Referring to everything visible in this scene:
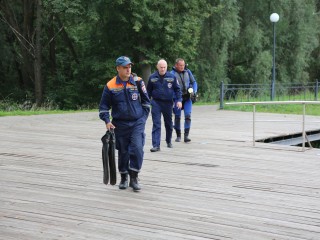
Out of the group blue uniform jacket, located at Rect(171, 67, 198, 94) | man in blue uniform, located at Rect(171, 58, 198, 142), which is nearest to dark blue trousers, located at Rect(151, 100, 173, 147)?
man in blue uniform, located at Rect(171, 58, 198, 142)

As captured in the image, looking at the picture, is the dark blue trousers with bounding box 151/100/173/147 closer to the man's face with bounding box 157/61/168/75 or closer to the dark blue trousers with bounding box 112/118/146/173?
the man's face with bounding box 157/61/168/75

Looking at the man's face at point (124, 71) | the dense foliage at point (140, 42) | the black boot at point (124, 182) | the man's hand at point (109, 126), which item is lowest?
the black boot at point (124, 182)

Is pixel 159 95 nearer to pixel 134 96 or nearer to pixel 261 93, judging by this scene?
pixel 134 96

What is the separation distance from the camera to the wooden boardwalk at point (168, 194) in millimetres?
5293

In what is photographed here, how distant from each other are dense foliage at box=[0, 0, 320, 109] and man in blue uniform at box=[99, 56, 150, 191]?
19.7 metres

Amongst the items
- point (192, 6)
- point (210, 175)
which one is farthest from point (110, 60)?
point (210, 175)

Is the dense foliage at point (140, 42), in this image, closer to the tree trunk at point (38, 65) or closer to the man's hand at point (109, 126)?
the tree trunk at point (38, 65)

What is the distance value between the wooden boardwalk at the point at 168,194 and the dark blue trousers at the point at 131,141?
0.38m

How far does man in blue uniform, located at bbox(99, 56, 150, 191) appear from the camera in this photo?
7141 millimetres

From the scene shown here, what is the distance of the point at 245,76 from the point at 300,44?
4.10 metres

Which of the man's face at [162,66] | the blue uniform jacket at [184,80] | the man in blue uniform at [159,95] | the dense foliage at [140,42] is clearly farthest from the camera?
the dense foliage at [140,42]

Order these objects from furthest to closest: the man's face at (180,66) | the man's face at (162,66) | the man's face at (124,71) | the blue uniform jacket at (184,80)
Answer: the blue uniform jacket at (184,80), the man's face at (180,66), the man's face at (162,66), the man's face at (124,71)

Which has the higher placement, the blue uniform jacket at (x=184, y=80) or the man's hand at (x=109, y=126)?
the blue uniform jacket at (x=184, y=80)

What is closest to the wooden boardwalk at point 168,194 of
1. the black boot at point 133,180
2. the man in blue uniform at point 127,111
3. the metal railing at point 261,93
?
the black boot at point 133,180
